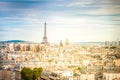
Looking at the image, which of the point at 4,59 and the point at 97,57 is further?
the point at 97,57

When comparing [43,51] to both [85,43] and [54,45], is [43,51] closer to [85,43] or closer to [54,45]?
[54,45]

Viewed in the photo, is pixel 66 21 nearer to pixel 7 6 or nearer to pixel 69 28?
pixel 69 28

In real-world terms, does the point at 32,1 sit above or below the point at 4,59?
above

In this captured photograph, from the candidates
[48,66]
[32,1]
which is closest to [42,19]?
[32,1]

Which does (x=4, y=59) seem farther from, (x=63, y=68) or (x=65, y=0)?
(x=65, y=0)

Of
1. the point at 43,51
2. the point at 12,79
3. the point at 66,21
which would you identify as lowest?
the point at 12,79

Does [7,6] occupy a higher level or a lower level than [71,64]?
higher

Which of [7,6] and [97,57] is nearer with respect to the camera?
[7,6]
